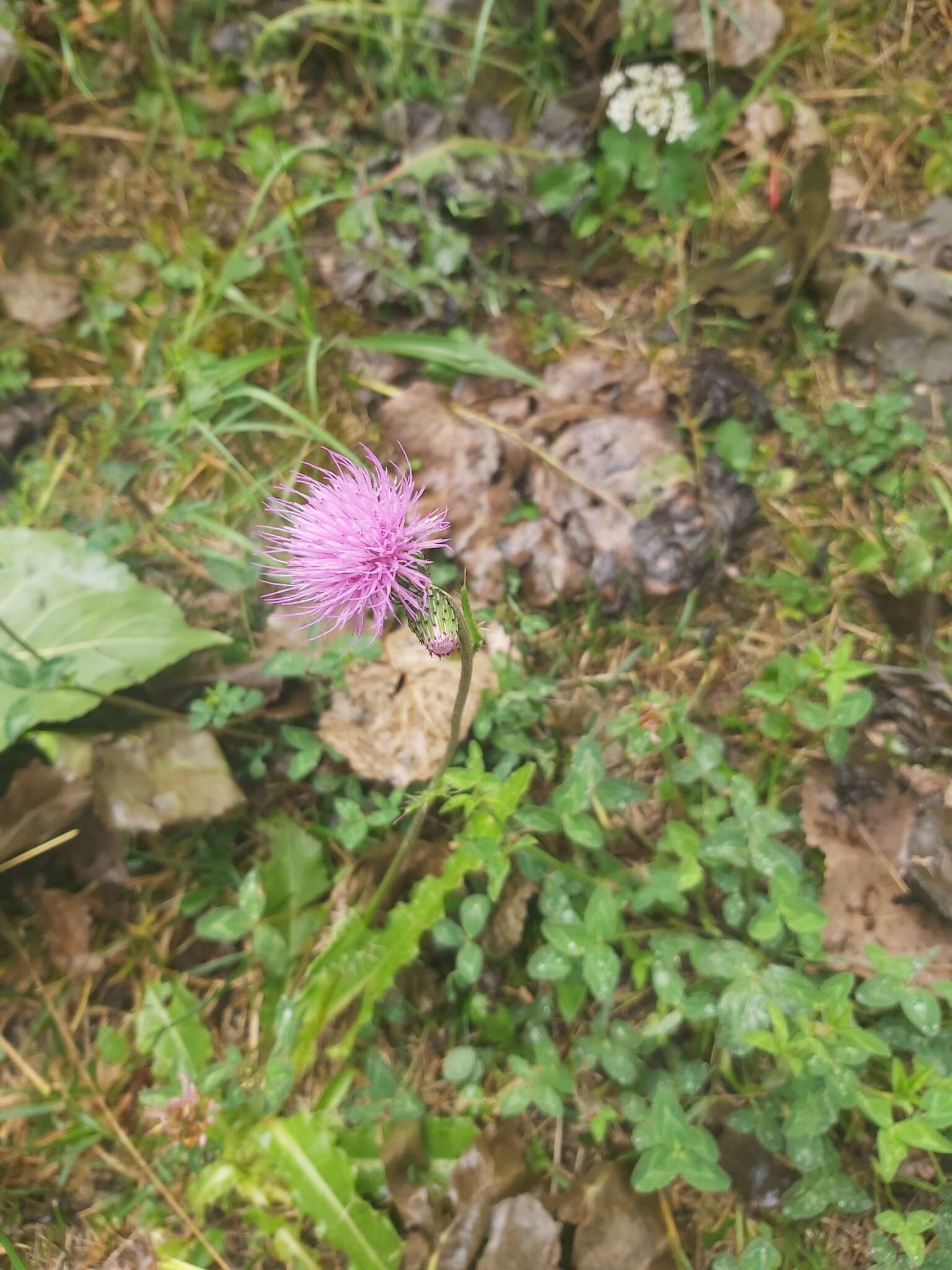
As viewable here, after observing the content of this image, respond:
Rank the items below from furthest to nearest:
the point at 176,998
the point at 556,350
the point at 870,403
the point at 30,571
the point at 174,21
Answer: the point at 174,21 < the point at 556,350 < the point at 870,403 < the point at 30,571 < the point at 176,998

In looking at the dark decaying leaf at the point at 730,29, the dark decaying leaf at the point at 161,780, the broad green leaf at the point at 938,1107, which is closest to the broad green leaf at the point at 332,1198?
the dark decaying leaf at the point at 161,780

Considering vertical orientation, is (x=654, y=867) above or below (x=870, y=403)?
below

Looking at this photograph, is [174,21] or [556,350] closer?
[556,350]

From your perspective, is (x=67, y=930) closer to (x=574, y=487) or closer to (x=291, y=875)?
(x=291, y=875)

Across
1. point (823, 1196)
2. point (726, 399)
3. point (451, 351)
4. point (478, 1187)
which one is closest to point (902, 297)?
point (726, 399)

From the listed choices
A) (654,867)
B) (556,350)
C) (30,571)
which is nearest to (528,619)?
(654,867)

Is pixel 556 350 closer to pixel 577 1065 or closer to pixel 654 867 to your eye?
pixel 654 867

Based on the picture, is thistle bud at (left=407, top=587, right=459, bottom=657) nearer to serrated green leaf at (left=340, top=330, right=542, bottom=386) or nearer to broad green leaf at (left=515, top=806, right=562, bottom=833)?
broad green leaf at (left=515, top=806, right=562, bottom=833)
